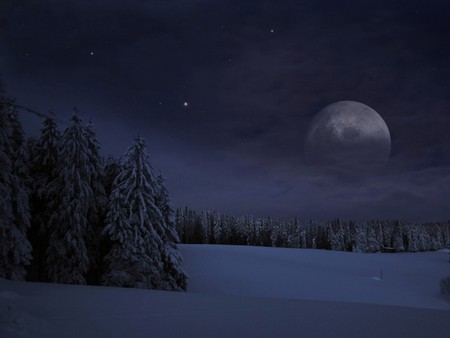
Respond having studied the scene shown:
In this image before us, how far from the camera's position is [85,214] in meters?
24.9

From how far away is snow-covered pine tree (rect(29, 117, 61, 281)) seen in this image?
82.2 ft

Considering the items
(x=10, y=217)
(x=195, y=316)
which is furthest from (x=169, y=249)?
(x=195, y=316)

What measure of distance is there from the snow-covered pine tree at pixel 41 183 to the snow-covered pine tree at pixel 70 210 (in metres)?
0.68

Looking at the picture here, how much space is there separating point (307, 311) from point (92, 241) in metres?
20.7

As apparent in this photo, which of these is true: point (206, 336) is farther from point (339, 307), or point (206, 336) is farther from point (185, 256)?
point (185, 256)

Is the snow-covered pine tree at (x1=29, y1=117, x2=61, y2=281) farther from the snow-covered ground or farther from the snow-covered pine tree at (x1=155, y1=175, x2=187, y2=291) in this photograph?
the snow-covered ground

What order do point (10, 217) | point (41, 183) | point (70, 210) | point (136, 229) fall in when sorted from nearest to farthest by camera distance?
point (10, 217) < point (70, 210) < point (136, 229) < point (41, 183)

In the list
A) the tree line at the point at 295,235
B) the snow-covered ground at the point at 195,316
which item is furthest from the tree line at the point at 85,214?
the tree line at the point at 295,235

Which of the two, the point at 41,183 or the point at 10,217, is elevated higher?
the point at 41,183

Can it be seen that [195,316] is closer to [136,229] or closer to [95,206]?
[136,229]

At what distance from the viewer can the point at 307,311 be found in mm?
8516

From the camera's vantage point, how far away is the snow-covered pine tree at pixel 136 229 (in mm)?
23734

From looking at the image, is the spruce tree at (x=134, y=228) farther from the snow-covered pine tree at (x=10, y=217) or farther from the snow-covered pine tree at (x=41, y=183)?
the snow-covered pine tree at (x=10, y=217)

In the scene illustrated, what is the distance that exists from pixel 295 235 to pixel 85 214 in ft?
370
